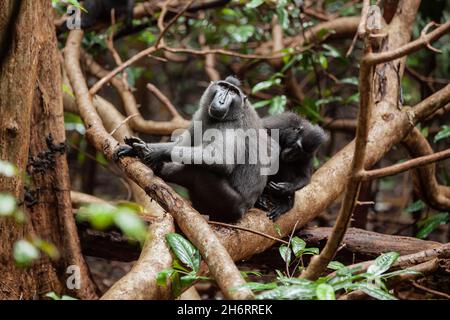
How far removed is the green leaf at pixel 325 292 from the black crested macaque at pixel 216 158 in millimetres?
2194

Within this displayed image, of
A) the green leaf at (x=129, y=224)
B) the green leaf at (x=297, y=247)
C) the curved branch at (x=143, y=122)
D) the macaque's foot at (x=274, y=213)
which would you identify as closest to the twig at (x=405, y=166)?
the green leaf at (x=297, y=247)

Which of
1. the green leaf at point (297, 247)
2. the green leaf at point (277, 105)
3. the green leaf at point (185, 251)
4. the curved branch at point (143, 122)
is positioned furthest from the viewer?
the curved branch at point (143, 122)

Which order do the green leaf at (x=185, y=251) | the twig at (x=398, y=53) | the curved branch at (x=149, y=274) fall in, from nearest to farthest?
the twig at (x=398, y=53) → the curved branch at (x=149, y=274) → the green leaf at (x=185, y=251)

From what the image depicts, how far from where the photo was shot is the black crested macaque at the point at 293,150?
17.3ft

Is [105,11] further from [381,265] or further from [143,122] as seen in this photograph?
[381,265]

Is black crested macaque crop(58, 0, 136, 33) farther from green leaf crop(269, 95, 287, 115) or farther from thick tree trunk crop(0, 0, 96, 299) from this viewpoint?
thick tree trunk crop(0, 0, 96, 299)

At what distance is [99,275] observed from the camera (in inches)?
298

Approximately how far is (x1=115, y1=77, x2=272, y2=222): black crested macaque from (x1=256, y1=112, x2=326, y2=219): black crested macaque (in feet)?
1.08

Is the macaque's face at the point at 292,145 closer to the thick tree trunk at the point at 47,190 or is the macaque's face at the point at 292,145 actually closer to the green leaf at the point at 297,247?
the green leaf at the point at 297,247

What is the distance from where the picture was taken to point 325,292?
2385 millimetres

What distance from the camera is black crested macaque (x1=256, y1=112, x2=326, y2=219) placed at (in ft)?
17.3

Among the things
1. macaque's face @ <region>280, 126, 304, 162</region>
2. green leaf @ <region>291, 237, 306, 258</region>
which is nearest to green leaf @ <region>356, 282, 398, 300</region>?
green leaf @ <region>291, 237, 306, 258</region>

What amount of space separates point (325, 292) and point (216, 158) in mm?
2263

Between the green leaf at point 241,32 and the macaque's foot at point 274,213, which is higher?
the green leaf at point 241,32
